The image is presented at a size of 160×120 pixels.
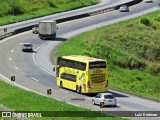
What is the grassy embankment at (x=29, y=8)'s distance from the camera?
14262 cm

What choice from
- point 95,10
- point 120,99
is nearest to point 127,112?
point 120,99

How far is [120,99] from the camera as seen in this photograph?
63.8m

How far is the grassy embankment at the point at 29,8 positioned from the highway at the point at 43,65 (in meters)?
13.1

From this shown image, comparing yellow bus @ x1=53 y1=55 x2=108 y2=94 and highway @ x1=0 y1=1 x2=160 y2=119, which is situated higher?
yellow bus @ x1=53 y1=55 x2=108 y2=94

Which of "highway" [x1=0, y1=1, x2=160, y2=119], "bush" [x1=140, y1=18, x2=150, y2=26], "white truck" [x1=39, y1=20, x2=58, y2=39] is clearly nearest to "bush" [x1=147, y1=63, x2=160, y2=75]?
"highway" [x1=0, y1=1, x2=160, y2=119]

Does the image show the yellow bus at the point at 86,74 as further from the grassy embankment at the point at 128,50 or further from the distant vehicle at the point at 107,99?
the grassy embankment at the point at 128,50

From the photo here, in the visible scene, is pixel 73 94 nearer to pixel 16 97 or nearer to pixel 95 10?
pixel 16 97

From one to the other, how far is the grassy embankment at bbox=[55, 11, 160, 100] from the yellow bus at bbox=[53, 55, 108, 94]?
713 cm

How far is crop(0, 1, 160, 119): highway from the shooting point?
61819 millimetres

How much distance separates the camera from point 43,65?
283ft

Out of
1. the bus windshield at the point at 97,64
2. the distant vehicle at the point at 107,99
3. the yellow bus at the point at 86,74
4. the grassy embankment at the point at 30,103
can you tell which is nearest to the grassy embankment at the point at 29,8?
the yellow bus at the point at 86,74

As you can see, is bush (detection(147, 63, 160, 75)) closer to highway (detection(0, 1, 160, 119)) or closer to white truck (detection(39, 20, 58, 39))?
highway (detection(0, 1, 160, 119))

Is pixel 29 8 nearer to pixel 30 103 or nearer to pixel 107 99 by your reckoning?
pixel 107 99

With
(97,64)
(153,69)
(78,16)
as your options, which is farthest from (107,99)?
(78,16)
